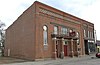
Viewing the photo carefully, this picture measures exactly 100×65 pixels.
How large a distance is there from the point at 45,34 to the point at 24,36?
4.32 m

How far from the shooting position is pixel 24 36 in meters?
33.0

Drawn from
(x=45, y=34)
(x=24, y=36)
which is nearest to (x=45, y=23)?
(x=45, y=34)

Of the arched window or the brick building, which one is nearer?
the brick building

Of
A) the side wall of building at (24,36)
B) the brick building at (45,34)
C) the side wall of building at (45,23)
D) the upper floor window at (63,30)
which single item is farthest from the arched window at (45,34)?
the upper floor window at (63,30)

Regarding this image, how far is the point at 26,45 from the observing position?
31.6 m

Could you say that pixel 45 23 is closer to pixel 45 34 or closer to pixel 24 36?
pixel 45 34

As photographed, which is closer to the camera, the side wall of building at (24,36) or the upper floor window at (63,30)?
the side wall of building at (24,36)

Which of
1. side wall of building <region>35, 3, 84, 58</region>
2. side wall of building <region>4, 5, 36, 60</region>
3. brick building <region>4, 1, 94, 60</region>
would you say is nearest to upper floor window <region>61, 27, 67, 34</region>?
brick building <region>4, 1, 94, 60</region>

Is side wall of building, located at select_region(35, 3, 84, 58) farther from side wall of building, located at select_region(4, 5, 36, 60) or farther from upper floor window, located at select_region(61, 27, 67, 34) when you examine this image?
side wall of building, located at select_region(4, 5, 36, 60)

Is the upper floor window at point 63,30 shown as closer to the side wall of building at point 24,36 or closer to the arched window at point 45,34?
the arched window at point 45,34

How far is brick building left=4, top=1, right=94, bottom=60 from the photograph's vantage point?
29.4 m

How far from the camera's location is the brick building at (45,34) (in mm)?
29422

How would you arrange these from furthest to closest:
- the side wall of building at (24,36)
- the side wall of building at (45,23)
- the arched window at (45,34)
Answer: the arched window at (45,34) < the side wall of building at (24,36) < the side wall of building at (45,23)

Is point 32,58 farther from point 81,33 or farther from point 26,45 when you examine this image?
point 81,33
